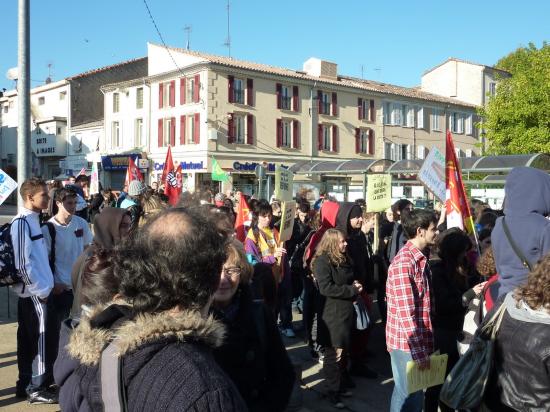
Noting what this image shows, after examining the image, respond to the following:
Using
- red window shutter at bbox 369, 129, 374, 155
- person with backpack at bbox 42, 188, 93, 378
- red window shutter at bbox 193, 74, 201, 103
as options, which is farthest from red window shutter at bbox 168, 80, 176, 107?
person with backpack at bbox 42, 188, 93, 378

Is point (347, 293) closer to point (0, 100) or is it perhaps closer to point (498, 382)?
point (498, 382)

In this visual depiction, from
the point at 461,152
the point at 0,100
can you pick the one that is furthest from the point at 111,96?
the point at 461,152

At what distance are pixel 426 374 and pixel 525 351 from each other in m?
1.29

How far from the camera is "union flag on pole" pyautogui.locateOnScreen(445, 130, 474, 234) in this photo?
17.9 feet

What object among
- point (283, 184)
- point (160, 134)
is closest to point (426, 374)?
point (283, 184)

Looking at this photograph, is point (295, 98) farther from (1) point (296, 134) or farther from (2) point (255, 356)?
(2) point (255, 356)

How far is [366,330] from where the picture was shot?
5.70 meters

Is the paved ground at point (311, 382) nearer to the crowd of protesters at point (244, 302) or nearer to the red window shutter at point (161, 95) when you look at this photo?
the crowd of protesters at point (244, 302)

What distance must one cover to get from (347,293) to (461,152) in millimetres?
46954

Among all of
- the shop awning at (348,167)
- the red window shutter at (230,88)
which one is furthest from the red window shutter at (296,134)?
the shop awning at (348,167)

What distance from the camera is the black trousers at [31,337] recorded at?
4.88m

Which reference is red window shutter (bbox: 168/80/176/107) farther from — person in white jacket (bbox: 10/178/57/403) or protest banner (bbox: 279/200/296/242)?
person in white jacket (bbox: 10/178/57/403)

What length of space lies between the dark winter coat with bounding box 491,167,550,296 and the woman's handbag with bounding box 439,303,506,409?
1.93 feet

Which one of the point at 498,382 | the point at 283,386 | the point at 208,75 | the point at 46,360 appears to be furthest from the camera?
the point at 208,75
